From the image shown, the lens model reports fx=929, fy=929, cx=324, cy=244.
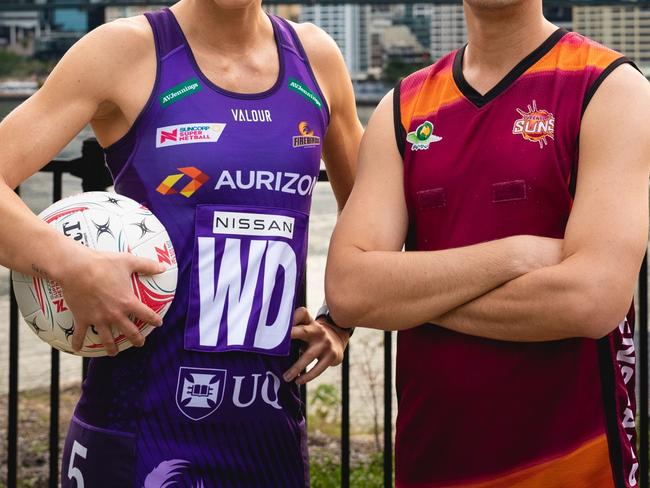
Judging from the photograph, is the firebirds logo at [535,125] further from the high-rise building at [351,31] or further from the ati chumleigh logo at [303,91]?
the high-rise building at [351,31]

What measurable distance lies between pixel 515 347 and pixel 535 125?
1.59ft

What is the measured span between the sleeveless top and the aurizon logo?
1.58 ft

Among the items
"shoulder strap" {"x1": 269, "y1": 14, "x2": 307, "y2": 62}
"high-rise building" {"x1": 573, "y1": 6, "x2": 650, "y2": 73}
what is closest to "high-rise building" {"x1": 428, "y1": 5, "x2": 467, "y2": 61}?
"high-rise building" {"x1": 573, "y1": 6, "x2": 650, "y2": 73}

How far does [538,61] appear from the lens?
2076mm

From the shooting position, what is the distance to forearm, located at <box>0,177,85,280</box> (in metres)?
1.93

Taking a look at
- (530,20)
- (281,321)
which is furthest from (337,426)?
(530,20)

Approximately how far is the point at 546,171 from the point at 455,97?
→ 0.97ft

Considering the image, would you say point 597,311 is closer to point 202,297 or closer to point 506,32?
point 506,32

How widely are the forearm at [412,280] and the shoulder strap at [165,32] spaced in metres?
0.63

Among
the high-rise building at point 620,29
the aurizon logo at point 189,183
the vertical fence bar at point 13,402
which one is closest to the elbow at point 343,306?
the aurizon logo at point 189,183

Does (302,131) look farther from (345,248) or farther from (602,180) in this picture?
(602,180)

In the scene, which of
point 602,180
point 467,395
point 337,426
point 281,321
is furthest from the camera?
point 337,426

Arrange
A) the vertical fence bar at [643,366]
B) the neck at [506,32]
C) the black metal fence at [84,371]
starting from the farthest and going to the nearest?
the vertical fence bar at [643,366] < the black metal fence at [84,371] < the neck at [506,32]

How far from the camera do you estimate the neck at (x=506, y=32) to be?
6.79 ft
